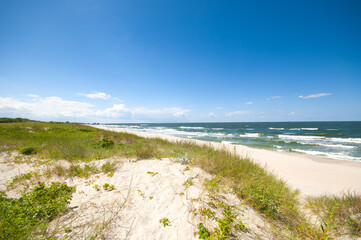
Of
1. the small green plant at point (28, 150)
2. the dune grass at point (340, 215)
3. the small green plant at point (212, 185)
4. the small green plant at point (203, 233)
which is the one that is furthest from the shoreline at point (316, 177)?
the small green plant at point (28, 150)

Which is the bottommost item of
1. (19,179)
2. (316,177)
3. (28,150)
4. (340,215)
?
(316,177)

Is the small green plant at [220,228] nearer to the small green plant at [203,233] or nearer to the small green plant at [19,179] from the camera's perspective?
the small green plant at [203,233]

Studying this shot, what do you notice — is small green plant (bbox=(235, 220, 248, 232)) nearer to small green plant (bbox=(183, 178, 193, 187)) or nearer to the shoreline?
small green plant (bbox=(183, 178, 193, 187))

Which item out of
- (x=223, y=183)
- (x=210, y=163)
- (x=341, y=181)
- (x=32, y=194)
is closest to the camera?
(x=32, y=194)

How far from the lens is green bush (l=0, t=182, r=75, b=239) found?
1990 mm

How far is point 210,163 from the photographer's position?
482cm

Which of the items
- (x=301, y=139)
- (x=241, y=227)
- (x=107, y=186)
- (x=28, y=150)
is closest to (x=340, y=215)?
(x=241, y=227)

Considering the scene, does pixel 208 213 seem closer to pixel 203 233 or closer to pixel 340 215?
pixel 203 233

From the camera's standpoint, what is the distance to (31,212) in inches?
96.7

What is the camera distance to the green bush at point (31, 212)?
1.99m

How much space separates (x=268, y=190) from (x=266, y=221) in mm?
961

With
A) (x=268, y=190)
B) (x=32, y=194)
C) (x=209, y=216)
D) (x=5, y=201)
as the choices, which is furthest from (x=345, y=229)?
(x=5, y=201)

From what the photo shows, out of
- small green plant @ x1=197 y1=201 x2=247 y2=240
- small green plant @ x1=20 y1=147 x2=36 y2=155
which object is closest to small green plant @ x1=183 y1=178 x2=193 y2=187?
small green plant @ x1=197 y1=201 x2=247 y2=240

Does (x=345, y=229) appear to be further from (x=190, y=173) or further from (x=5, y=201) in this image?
(x=5, y=201)
